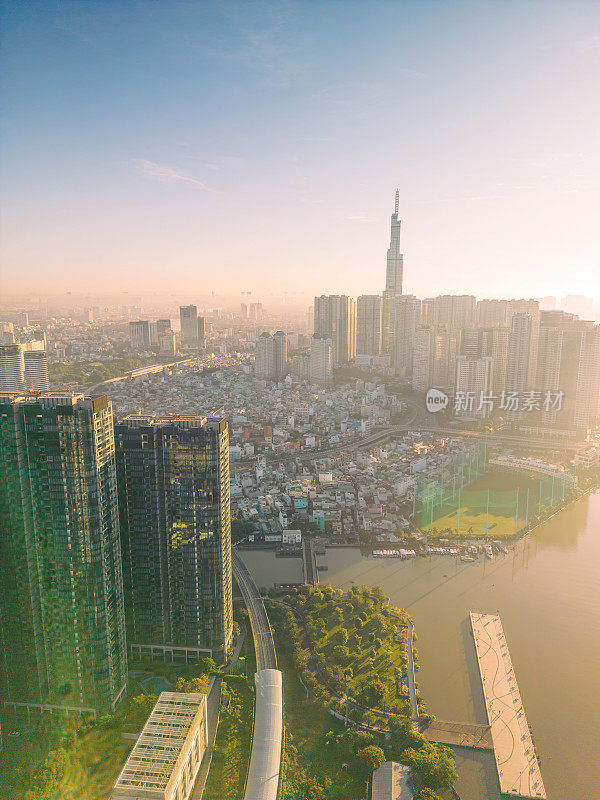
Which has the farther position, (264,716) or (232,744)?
(264,716)

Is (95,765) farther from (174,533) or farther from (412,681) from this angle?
(412,681)

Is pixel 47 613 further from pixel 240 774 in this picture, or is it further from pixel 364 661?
pixel 364 661

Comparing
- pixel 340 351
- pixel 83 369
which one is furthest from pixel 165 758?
pixel 340 351

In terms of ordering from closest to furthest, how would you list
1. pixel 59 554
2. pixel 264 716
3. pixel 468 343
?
pixel 59 554 < pixel 264 716 < pixel 468 343

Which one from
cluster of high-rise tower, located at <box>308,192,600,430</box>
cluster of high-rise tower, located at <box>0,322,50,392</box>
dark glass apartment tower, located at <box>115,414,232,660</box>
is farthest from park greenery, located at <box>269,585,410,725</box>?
→ cluster of high-rise tower, located at <box>308,192,600,430</box>

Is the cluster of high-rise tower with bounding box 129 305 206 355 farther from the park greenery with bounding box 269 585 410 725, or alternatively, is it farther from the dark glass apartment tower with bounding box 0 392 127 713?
the dark glass apartment tower with bounding box 0 392 127 713

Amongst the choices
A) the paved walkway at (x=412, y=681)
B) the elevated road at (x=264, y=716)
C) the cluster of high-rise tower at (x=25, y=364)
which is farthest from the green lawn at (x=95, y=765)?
the cluster of high-rise tower at (x=25, y=364)

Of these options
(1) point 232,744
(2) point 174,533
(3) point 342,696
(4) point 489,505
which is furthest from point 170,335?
(1) point 232,744

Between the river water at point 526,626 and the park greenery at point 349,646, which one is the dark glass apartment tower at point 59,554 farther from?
the river water at point 526,626
